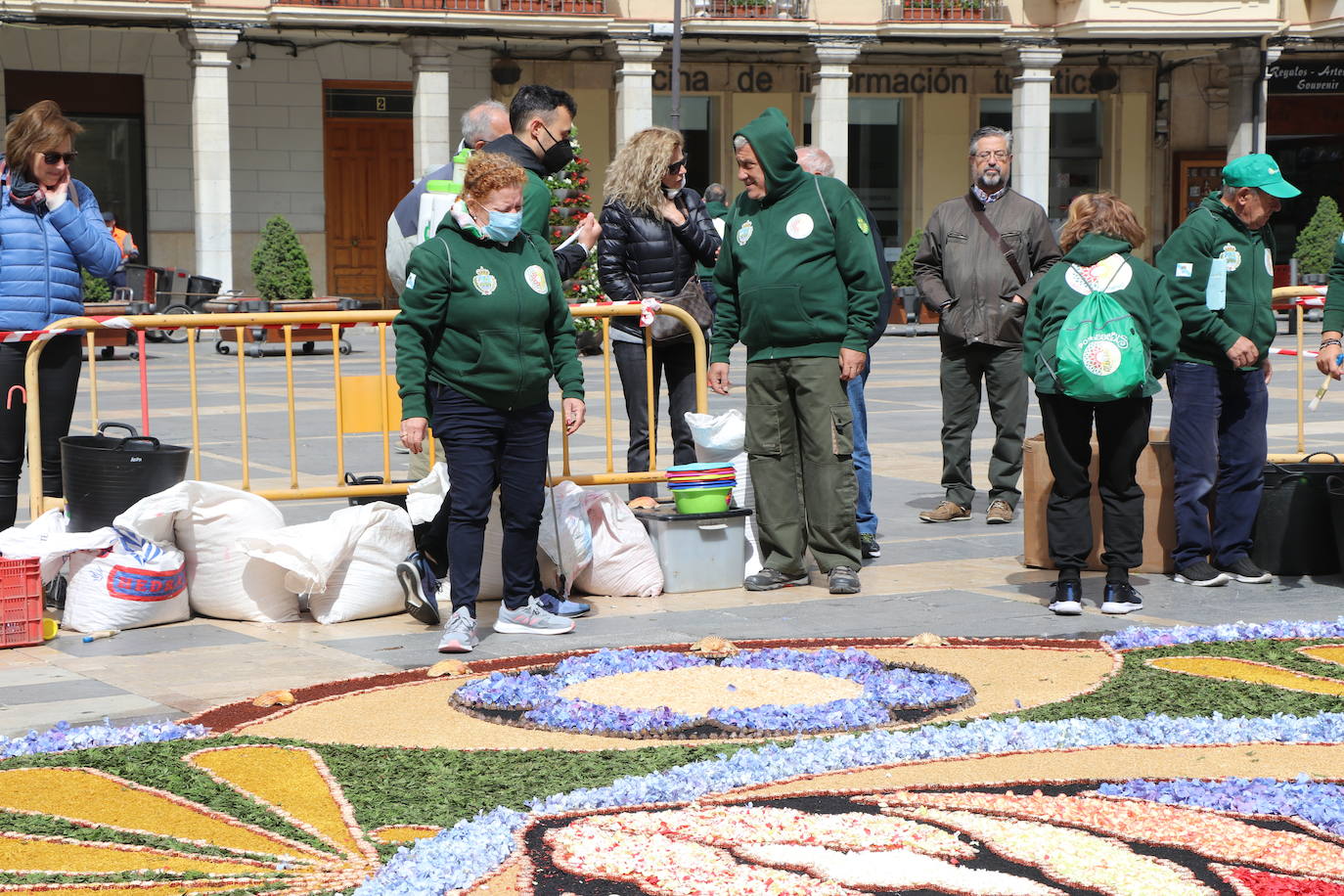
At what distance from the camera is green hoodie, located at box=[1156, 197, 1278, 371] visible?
7.93 m

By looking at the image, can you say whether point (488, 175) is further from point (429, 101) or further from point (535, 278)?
point (429, 101)

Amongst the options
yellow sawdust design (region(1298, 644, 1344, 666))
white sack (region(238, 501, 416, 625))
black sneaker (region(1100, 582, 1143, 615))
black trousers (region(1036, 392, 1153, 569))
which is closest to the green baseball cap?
black trousers (region(1036, 392, 1153, 569))

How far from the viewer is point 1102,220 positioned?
24.7 ft

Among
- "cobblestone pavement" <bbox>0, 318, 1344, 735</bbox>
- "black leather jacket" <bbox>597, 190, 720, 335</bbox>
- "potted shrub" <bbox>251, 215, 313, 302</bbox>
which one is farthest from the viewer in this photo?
"potted shrub" <bbox>251, 215, 313, 302</bbox>

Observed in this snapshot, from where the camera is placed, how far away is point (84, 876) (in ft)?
13.4

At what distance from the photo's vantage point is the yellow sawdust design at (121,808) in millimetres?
4348

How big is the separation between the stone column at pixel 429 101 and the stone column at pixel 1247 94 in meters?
15.6

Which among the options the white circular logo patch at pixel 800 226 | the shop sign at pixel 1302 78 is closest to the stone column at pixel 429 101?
the shop sign at pixel 1302 78

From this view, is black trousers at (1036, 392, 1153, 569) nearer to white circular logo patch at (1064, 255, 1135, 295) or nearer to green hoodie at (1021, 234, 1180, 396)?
green hoodie at (1021, 234, 1180, 396)

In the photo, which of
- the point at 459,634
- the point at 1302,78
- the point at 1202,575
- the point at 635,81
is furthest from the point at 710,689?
the point at 1302,78

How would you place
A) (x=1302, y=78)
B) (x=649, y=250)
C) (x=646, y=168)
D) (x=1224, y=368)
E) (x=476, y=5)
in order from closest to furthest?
(x=1224, y=368) → (x=646, y=168) → (x=649, y=250) → (x=476, y=5) → (x=1302, y=78)

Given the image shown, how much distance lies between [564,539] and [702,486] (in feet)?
2.47

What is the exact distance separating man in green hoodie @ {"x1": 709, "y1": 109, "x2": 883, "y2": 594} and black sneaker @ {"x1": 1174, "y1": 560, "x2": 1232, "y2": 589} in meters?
1.44

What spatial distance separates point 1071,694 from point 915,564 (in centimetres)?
281
